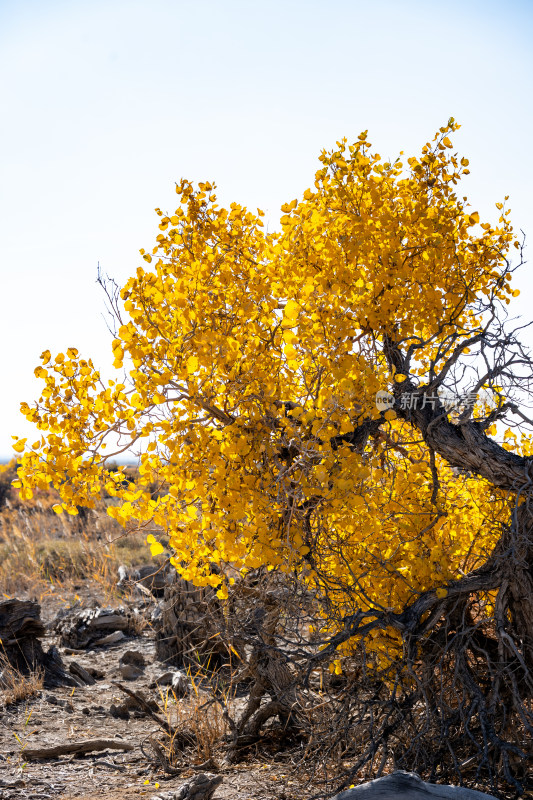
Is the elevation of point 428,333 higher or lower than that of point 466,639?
higher

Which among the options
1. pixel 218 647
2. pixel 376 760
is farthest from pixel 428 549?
pixel 218 647

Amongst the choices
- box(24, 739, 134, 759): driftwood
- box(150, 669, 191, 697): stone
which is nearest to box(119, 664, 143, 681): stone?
box(150, 669, 191, 697): stone

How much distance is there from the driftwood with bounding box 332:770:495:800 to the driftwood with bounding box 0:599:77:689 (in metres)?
3.60

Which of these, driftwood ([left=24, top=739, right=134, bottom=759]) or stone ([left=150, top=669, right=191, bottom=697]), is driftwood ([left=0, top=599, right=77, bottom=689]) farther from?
driftwood ([left=24, top=739, right=134, bottom=759])

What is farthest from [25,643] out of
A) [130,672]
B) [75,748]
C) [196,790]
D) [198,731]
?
[196,790]

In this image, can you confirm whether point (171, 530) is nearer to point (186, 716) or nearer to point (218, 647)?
point (186, 716)

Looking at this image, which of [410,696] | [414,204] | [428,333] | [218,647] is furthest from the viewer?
[218,647]

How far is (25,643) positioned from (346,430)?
3.97 metres

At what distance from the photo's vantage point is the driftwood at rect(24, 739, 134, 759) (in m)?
4.05

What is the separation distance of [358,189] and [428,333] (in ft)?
3.38

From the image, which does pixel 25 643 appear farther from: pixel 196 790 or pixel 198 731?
pixel 196 790

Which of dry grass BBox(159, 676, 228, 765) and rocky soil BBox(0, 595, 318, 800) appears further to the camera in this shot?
dry grass BBox(159, 676, 228, 765)

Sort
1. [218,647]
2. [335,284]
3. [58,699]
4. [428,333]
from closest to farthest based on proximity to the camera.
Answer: [335,284] → [428,333] → [58,699] → [218,647]

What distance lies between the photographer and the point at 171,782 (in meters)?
3.77
